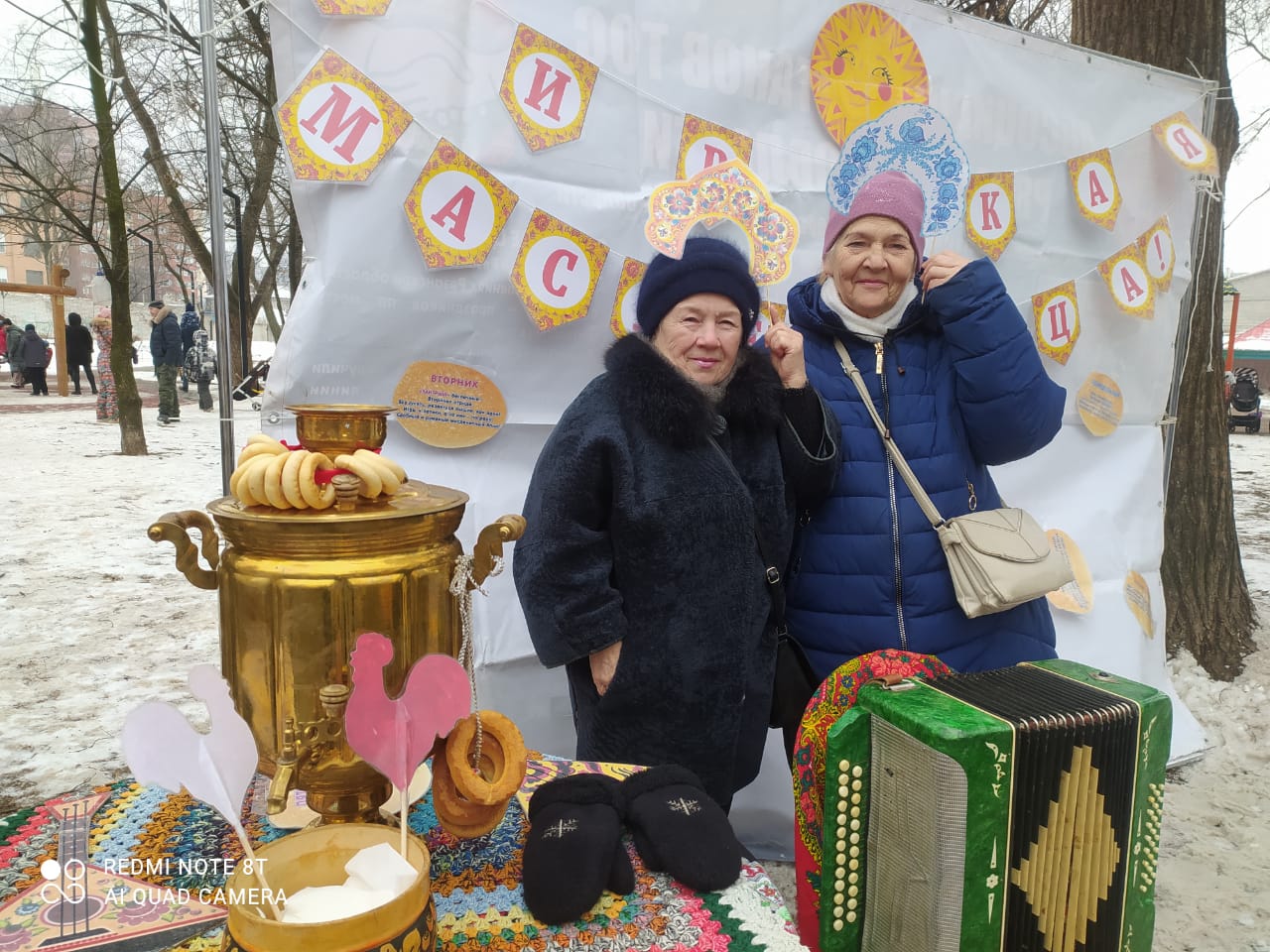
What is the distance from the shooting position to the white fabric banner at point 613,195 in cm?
199

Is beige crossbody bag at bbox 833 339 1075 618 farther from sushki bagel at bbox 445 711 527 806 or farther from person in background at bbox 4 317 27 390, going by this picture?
person in background at bbox 4 317 27 390

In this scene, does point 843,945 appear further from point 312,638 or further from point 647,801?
point 312,638

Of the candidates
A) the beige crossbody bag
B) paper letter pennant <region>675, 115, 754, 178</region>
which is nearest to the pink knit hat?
the beige crossbody bag

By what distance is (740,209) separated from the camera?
6.02 feet

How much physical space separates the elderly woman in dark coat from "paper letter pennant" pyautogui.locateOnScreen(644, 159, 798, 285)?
19 centimetres

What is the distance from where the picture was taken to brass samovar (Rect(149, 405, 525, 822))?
34.4 inches

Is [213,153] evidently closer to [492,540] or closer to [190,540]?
[190,540]

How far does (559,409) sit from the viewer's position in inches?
91.9

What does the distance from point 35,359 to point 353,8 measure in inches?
651

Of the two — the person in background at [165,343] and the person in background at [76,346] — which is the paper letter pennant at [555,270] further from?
the person in background at [76,346]

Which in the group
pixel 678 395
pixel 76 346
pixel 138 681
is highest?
pixel 76 346

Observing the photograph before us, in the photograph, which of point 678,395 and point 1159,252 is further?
point 1159,252

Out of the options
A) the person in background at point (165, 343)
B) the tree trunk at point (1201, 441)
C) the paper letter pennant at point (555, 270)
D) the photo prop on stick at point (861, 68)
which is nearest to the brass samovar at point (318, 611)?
the paper letter pennant at point (555, 270)

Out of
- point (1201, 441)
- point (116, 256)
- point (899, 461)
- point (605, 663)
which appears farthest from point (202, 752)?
point (116, 256)
